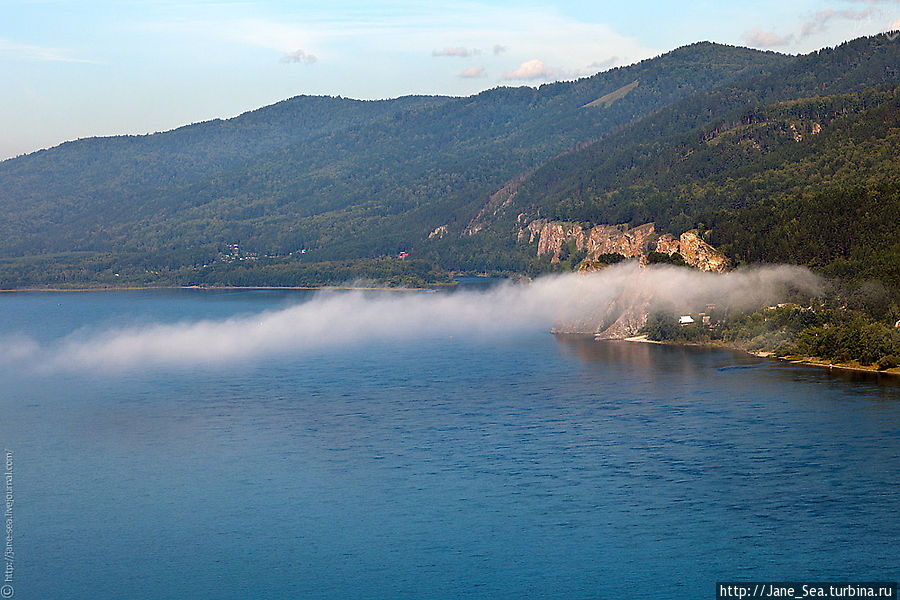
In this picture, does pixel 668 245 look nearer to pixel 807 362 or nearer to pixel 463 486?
pixel 807 362

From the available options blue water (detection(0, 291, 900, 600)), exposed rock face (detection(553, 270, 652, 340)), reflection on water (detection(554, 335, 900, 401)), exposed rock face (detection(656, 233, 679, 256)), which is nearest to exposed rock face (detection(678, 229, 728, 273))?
exposed rock face (detection(656, 233, 679, 256))

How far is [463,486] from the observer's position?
77.4 metres

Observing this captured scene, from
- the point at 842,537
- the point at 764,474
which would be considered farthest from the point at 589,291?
the point at 842,537

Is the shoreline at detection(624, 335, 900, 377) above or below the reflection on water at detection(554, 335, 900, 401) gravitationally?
above

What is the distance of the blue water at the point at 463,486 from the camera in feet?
204

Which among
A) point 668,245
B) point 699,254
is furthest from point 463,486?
point 668,245

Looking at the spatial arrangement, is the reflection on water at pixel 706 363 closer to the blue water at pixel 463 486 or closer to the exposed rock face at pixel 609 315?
the blue water at pixel 463 486

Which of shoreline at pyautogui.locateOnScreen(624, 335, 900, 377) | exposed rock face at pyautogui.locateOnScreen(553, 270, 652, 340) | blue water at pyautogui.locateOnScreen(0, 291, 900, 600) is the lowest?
blue water at pyautogui.locateOnScreen(0, 291, 900, 600)

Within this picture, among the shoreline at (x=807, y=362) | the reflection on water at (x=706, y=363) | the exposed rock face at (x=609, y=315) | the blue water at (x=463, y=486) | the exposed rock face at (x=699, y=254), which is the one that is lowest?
the blue water at (x=463, y=486)

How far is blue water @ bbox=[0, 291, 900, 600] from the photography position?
62.1m

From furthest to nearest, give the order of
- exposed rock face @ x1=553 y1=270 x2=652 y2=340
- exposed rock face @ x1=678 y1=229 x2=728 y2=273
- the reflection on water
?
exposed rock face @ x1=678 y1=229 x2=728 y2=273 → exposed rock face @ x1=553 y1=270 x2=652 y2=340 → the reflection on water

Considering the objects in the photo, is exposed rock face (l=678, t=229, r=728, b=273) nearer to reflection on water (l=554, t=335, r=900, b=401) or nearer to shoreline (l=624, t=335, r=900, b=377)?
shoreline (l=624, t=335, r=900, b=377)

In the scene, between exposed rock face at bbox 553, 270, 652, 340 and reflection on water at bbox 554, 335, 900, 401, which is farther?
exposed rock face at bbox 553, 270, 652, 340

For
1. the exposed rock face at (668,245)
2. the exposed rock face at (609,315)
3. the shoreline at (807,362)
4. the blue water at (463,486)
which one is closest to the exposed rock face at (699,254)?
the exposed rock face at (668,245)
